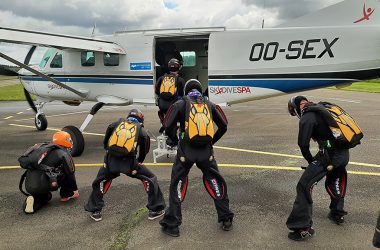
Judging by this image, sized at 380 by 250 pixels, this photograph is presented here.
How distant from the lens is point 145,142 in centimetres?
491

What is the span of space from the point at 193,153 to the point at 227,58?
446cm

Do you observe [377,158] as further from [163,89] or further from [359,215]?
[163,89]

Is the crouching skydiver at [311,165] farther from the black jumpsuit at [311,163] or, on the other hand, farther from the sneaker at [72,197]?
the sneaker at [72,197]

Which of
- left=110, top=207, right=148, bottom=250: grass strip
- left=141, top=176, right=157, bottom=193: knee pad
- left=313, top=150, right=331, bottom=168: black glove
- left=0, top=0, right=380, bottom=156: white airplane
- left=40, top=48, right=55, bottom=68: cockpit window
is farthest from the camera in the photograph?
left=40, top=48, right=55, bottom=68: cockpit window

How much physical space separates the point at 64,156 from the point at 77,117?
10.7 metres

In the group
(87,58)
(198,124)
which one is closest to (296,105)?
(198,124)

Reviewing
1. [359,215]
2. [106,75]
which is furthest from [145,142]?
[106,75]

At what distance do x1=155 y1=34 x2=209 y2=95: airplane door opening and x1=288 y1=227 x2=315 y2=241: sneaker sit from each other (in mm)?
6023

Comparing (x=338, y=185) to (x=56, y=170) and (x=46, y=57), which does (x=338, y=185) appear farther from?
(x=46, y=57)

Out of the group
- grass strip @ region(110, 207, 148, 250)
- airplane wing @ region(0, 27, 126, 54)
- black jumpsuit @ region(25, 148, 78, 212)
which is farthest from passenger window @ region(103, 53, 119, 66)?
grass strip @ region(110, 207, 148, 250)

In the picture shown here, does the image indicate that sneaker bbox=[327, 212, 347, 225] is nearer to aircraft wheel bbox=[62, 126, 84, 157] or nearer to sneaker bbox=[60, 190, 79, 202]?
sneaker bbox=[60, 190, 79, 202]

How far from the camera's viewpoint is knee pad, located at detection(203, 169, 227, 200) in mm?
4527

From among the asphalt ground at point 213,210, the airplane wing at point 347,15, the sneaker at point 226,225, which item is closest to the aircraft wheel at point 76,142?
the asphalt ground at point 213,210

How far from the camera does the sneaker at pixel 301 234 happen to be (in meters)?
4.25
